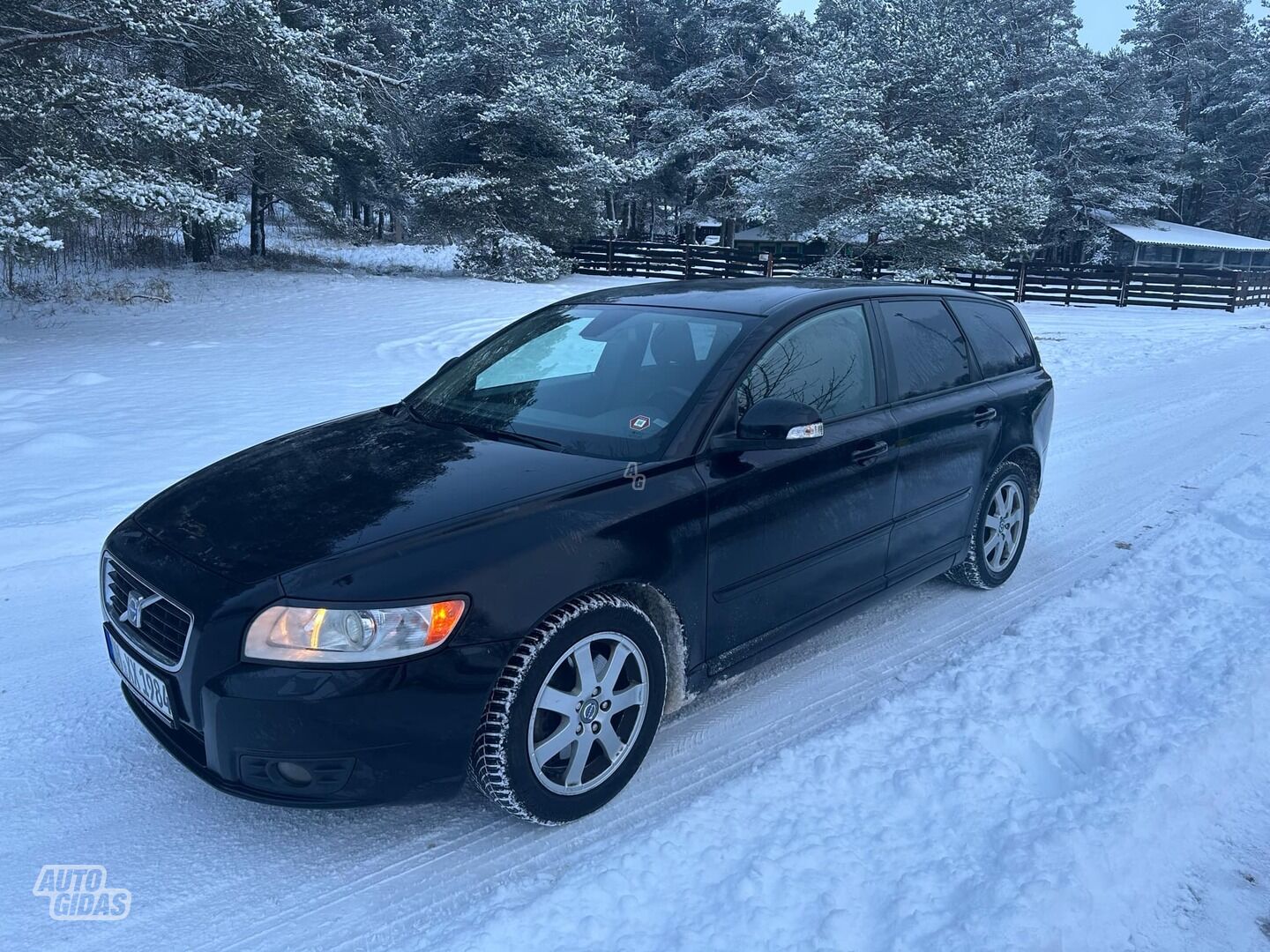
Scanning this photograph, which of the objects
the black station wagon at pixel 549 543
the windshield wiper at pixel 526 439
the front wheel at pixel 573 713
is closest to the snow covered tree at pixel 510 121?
the black station wagon at pixel 549 543

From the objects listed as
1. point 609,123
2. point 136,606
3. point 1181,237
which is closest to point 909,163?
point 609,123

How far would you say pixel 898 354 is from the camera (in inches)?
167

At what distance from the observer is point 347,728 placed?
97.0 inches

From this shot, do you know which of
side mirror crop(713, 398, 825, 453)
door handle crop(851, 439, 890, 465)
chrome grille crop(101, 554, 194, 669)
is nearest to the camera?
chrome grille crop(101, 554, 194, 669)

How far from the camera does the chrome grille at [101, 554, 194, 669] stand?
2619 mm

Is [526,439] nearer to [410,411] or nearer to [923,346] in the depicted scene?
[410,411]

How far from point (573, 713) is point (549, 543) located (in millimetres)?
543

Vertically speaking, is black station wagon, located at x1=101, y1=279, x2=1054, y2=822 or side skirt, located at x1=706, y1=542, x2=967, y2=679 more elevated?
black station wagon, located at x1=101, y1=279, x2=1054, y2=822

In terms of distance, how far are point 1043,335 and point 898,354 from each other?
15.1 metres

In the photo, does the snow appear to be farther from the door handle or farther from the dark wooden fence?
the door handle

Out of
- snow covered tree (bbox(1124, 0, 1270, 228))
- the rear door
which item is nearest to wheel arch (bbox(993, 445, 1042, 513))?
the rear door

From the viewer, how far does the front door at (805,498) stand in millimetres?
3318

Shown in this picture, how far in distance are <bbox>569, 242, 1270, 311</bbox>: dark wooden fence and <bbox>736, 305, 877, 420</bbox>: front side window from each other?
835 inches

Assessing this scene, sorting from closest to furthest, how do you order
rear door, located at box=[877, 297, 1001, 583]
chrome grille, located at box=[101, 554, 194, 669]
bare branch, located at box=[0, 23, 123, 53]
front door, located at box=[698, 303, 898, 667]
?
chrome grille, located at box=[101, 554, 194, 669], front door, located at box=[698, 303, 898, 667], rear door, located at box=[877, 297, 1001, 583], bare branch, located at box=[0, 23, 123, 53]
